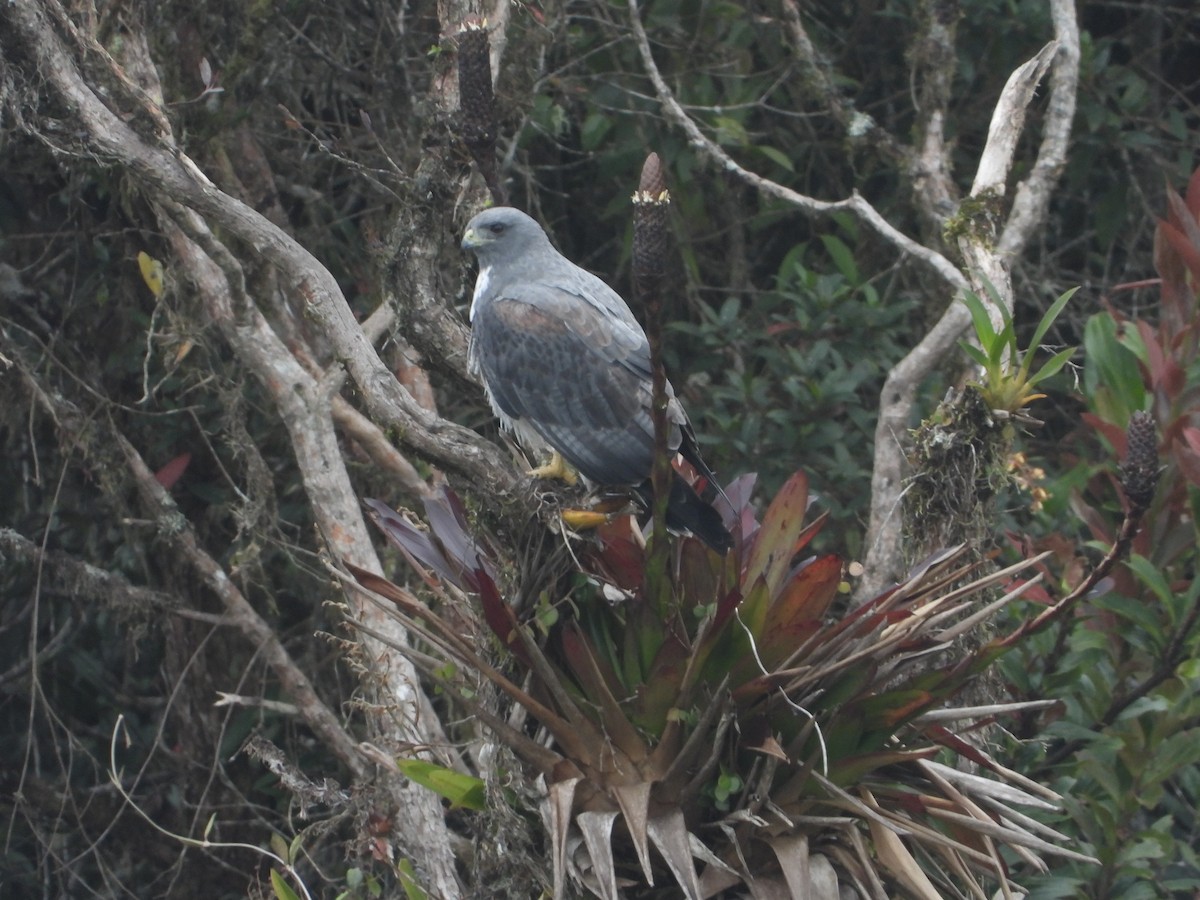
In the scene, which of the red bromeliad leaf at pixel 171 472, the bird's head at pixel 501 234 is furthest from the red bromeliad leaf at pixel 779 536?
the red bromeliad leaf at pixel 171 472

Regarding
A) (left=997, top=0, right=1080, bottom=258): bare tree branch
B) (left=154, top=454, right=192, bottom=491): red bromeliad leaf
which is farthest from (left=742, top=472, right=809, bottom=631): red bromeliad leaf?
(left=154, top=454, right=192, bottom=491): red bromeliad leaf

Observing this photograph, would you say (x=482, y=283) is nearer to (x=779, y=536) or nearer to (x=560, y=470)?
(x=560, y=470)

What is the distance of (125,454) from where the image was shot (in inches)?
190

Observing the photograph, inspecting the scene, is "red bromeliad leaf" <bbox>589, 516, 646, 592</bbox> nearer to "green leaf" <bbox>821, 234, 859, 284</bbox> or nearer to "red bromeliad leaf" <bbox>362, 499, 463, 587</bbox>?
"red bromeliad leaf" <bbox>362, 499, 463, 587</bbox>

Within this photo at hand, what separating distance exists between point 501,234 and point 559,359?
15.7 inches

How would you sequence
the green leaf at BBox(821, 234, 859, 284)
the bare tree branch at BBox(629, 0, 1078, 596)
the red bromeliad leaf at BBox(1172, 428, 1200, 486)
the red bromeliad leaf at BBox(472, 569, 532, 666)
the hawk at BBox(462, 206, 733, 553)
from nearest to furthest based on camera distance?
the red bromeliad leaf at BBox(472, 569, 532, 666) < the hawk at BBox(462, 206, 733, 553) < the red bromeliad leaf at BBox(1172, 428, 1200, 486) < the bare tree branch at BBox(629, 0, 1078, 596) < the green leaf at BBox(821, 234, 859, 284)

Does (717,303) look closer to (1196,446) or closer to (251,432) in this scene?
(251,432)

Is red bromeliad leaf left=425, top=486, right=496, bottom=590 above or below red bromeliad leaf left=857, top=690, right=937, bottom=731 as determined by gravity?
above

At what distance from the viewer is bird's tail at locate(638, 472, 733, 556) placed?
2.91 metres

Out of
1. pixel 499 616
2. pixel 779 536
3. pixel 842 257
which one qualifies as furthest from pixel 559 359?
pixel 842 257

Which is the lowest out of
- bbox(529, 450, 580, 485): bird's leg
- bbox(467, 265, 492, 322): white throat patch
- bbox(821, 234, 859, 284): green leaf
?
bbox(821, 234, 859, 284): green leaf

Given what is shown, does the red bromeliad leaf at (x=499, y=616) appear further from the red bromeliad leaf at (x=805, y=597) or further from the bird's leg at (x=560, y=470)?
the bird's leg at (x=560, y=470)

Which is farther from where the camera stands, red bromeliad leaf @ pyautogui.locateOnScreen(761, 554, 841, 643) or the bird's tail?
the bird's tail

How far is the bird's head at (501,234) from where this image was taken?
359 cm
